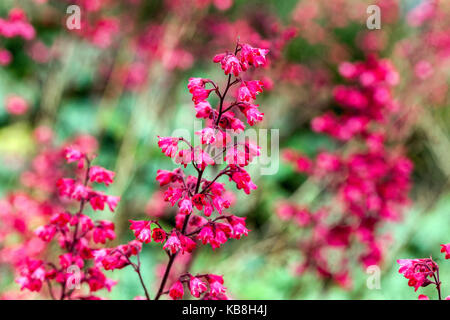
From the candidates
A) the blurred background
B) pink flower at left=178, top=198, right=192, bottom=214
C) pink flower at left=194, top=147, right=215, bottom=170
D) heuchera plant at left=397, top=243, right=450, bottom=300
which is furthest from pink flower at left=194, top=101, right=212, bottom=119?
the blurred background

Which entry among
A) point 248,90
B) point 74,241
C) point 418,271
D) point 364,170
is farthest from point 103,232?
point 364,170

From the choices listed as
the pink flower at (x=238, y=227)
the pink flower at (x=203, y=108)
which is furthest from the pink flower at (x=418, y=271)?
the pink flower at (x=203, y=108)

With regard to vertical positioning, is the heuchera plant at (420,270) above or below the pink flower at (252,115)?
below

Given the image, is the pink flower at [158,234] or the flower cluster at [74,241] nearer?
the pink flower at [158,234]

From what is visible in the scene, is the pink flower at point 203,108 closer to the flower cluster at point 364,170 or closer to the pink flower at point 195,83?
the pink flower at point 195,83

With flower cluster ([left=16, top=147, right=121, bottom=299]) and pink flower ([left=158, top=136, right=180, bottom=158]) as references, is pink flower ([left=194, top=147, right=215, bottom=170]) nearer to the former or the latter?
pink flower ([left=158, top=136, right=180, bottom=158])

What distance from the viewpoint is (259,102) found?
325 cm

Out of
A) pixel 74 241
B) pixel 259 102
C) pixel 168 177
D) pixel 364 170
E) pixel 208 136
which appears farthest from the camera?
pixel 259 102

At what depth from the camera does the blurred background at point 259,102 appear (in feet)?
8.92

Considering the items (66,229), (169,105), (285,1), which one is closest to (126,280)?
(169,105)

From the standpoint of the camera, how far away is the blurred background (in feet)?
8.92

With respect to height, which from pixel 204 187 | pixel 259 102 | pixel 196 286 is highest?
pixel 259 102

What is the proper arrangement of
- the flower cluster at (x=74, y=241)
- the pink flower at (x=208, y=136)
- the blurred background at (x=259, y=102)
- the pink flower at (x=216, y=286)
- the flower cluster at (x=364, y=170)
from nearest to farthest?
the pink flower at (x=208, y=136) < the pink flower at (x=216, y=286) < the flower cluster at (x=74, y=241) < the flower cluster at (x=364, y=170) < the blurred background at (x=259, y=102)

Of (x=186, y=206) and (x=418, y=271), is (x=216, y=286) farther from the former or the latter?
(x=418, y=271)
